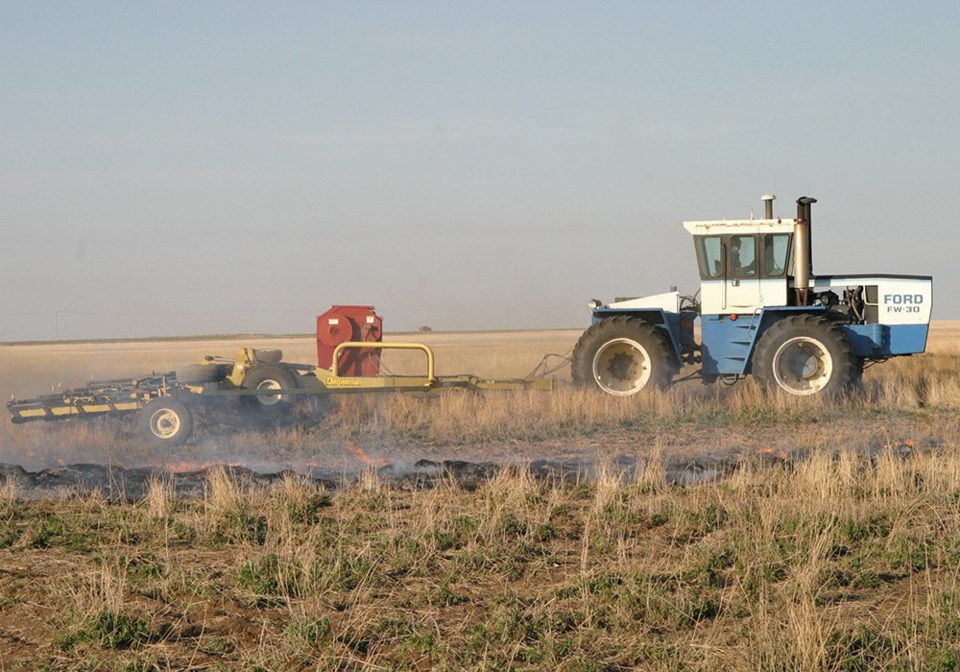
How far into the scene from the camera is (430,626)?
21.8 feet

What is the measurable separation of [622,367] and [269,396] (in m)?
5.98

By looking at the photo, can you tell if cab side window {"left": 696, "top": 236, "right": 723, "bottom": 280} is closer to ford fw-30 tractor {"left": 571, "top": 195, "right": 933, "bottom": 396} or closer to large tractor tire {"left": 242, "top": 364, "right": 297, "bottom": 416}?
ford fw-30 tractor {"left": 571, "top": 195, "right": 933, "bottom": 396}

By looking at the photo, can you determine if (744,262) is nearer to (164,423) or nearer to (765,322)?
(765,322)

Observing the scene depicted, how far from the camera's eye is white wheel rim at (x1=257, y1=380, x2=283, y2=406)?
52.7ft

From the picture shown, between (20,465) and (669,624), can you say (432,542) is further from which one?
(20,465)

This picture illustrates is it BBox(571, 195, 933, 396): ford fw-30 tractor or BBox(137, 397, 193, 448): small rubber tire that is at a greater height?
BBox(571, 195, 933, 396): ford fw-30 tractor

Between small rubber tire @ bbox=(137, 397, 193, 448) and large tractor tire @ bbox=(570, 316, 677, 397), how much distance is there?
6.61 m

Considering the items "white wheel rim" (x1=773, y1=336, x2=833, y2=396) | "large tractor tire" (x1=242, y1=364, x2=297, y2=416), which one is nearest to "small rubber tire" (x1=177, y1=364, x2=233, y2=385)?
"large tractor tire" (x1=242, y1=364, x2=297, y2=416)

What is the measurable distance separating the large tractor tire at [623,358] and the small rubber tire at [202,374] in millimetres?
5852

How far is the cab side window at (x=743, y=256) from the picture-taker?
60.7 feet

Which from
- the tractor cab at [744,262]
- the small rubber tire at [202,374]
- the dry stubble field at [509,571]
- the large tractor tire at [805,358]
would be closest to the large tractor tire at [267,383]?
the small rubber tire at [202,374]

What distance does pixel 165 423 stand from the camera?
15.0m

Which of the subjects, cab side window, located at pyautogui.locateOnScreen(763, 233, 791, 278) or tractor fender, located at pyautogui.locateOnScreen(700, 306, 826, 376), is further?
cab side window, located at pyautogui.locateOnScreen(763, 233, 791, 278)

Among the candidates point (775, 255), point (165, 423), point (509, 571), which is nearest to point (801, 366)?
point (775, 255)
